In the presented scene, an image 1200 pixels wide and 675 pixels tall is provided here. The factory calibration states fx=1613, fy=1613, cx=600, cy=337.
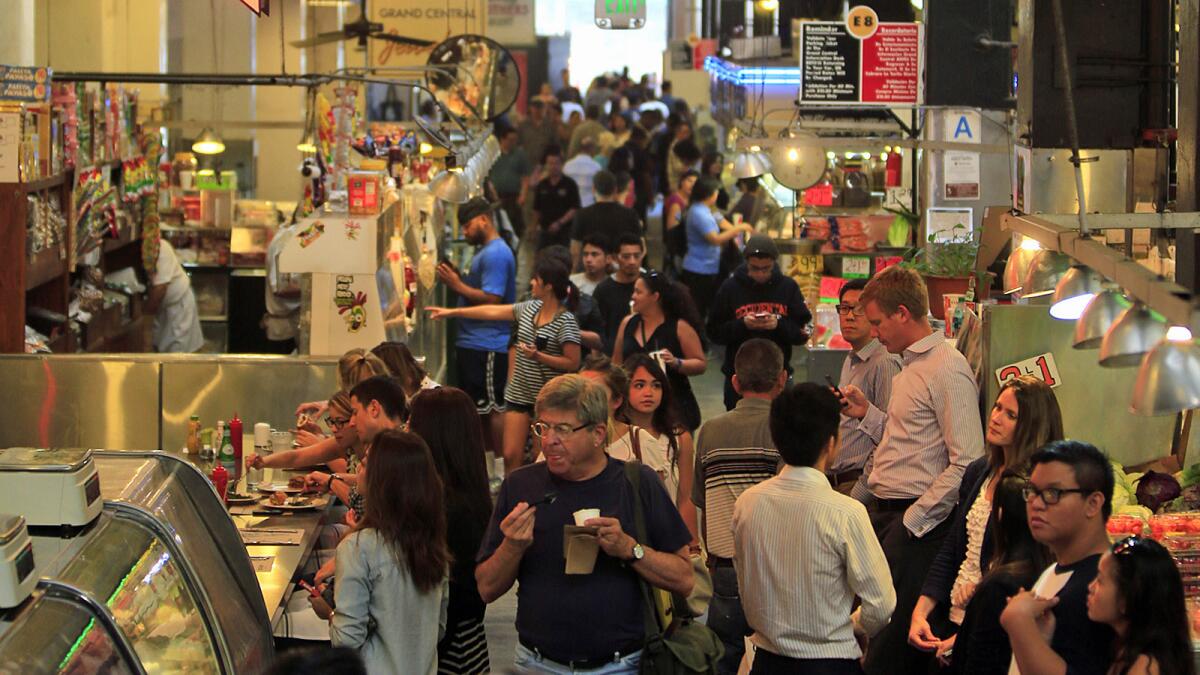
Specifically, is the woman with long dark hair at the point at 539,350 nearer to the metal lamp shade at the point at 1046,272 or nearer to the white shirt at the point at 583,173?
the metal lamp shade at the point at 1046,272

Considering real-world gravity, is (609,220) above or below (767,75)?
below

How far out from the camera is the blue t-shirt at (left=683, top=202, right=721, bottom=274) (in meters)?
14.4

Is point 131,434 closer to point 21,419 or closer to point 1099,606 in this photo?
point 21,419

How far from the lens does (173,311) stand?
40.9 ft

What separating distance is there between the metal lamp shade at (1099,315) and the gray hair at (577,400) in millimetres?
1324

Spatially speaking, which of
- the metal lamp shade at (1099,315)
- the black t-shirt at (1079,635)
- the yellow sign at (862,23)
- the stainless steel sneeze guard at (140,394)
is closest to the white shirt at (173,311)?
the stainless steel sneeze guard at (140,394)

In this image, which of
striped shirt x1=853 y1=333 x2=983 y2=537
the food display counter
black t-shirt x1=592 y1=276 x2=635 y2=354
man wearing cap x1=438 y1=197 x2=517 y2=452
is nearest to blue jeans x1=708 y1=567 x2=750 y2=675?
striped shirt x1=853 y1=333 x2=983 y2=537

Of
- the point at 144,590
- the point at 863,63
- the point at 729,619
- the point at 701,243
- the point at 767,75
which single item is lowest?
the point at 729,619

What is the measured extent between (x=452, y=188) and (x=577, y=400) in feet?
21.9

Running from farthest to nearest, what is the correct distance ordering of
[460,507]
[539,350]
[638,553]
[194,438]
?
[539,350] → [194,438] → [460,507] → [638,553]

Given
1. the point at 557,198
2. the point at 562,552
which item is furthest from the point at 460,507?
the point at 557,198

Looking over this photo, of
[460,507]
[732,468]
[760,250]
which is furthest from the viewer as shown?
[760,250]

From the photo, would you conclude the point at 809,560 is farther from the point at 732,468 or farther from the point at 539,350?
the point at 539,350

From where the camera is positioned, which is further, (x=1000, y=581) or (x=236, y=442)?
(x=236, y=442)
